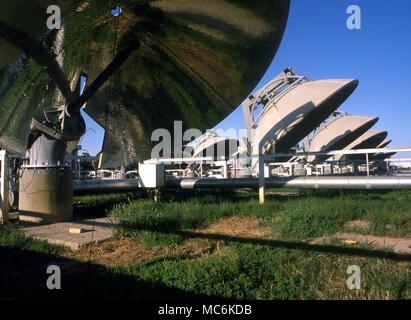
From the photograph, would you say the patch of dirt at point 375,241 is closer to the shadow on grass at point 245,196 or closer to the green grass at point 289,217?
the green grass at point 289,217

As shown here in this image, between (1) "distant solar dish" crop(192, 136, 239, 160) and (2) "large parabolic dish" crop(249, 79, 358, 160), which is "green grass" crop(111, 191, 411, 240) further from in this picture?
(1) "distant solar dish" crop(192, 136, 239, 160)

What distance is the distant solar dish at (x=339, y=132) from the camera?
3481cm

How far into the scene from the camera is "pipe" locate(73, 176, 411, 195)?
9.56 m

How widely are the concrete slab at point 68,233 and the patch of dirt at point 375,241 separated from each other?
3.54m

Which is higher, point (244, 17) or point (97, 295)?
point (244, 17)

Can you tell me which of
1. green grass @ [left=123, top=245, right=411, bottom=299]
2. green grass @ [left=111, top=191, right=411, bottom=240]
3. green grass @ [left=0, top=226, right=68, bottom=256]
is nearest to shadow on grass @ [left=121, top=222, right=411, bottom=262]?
green grass @ [left=123, top=245, right=411, bottom=299]

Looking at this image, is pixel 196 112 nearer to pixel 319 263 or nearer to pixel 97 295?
pixel 97 295

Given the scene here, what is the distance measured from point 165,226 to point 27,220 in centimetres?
340

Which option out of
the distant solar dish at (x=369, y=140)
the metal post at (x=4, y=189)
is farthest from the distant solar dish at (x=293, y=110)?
the metal post at (x=4, y=189)

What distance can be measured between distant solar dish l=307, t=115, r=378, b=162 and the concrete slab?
30023 millimetres

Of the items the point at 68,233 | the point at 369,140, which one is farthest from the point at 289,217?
the point at 369,140

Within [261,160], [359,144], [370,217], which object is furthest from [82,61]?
[359,144]

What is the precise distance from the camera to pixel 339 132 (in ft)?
115
